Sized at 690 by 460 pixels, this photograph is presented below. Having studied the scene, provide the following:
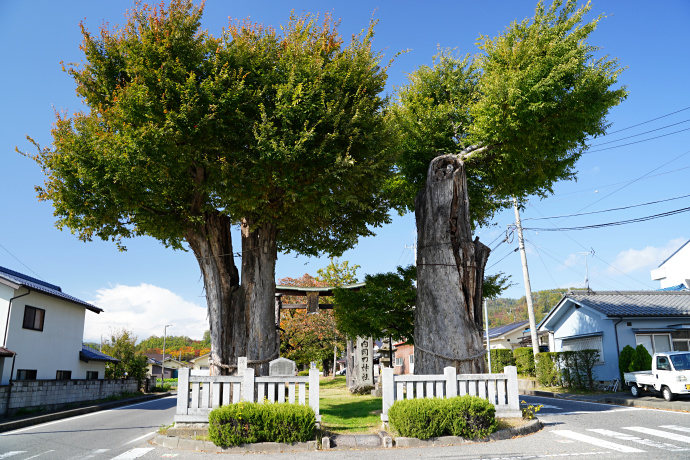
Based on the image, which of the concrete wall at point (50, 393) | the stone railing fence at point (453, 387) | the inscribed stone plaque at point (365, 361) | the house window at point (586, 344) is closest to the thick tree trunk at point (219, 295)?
the stone railing fence at point (453, 387)

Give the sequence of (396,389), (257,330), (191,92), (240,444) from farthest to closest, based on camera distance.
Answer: (257,330)
(191,92)
(396,389)
(240,444)

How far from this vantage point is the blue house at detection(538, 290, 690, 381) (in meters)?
21.8

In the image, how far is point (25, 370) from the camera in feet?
69.3

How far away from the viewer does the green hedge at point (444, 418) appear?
9.15 meters

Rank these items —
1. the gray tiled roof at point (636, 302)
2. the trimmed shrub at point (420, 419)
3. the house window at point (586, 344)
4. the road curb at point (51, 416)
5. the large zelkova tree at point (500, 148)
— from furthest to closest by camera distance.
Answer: the house window at point (586, 344) → the gray tiled roof at point (636, 302) → the road curb at point (51, 416) → the large zelkova tree at point (500, 148) → the trimmed shrub at point (420, 419)

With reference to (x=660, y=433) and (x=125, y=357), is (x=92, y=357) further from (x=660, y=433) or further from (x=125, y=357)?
(x=660, y=433)

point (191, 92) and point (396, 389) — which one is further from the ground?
point (191, 92)

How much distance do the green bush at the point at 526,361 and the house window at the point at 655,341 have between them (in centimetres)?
679

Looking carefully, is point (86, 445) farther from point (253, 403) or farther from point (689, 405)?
point (689, 405)

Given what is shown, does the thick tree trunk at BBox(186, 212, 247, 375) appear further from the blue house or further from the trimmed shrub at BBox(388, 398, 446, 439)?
the blue house

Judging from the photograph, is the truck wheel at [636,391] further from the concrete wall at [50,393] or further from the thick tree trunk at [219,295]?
the concrete wall at [50,393]

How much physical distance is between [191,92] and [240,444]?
825 centimetres

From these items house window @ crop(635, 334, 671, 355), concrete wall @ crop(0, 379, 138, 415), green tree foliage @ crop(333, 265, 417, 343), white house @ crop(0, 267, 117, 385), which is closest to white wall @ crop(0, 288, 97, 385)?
white house @ crop(0, 267, 117, 385)

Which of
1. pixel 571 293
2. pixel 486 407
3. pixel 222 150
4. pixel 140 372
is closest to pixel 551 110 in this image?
pixel 486 407
